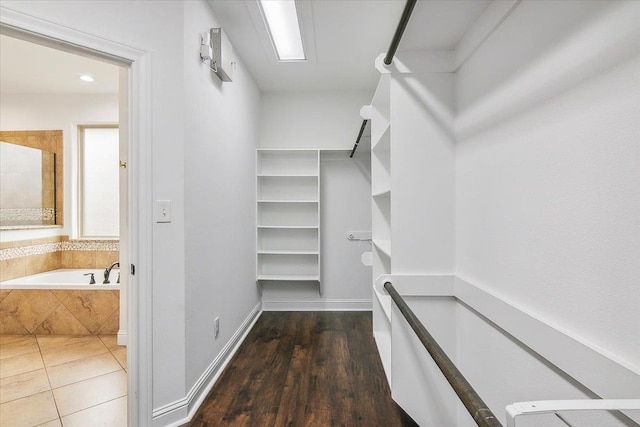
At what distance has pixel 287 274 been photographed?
354 cm

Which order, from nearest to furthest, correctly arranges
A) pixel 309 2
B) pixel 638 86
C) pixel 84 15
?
pixel 638 86, pixel 84 15, pixel 309 2

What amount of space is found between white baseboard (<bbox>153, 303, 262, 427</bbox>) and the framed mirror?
2982mm

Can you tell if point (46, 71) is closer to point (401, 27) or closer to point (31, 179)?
point (31, 179)

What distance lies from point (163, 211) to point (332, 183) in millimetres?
2324

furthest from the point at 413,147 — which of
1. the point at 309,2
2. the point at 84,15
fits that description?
the point at 84,15

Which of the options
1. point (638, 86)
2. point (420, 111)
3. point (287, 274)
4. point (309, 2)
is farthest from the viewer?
point (287, 274)

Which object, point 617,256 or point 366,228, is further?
point 366,228

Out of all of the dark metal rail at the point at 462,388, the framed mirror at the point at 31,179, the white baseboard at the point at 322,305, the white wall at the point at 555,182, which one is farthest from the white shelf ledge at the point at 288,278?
the framed mirror at the point at 31,179

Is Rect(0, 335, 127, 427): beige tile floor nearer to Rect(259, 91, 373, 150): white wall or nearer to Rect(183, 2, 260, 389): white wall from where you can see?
Rect(183, 2, 260, 389): white wall

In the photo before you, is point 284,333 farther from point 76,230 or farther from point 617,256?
point 76,230

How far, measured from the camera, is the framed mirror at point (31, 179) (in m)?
3.28

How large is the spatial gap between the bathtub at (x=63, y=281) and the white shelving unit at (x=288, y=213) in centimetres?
165

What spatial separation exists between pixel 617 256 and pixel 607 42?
0.53m

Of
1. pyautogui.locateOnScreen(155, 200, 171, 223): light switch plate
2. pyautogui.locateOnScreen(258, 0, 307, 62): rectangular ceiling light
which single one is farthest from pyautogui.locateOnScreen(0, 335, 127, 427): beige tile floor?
pyautogui.locateOnScreen(258, 0, 307, 62): rectangular ceiling light
